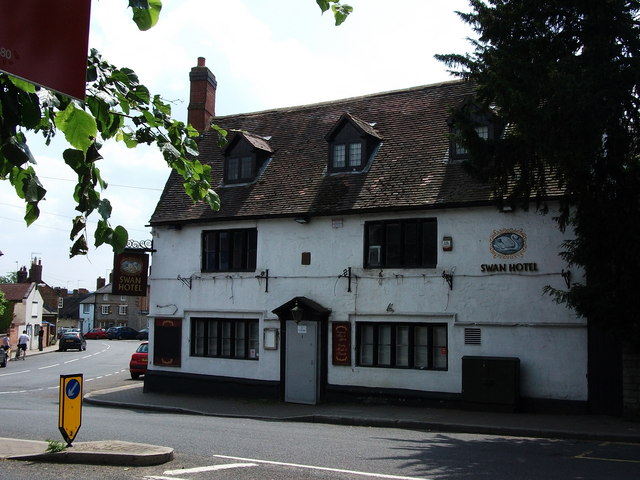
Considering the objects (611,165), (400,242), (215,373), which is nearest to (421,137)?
(400,242)

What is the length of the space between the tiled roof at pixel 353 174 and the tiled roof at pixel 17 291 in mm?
38186

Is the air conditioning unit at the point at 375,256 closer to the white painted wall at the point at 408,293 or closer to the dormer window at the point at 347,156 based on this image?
the white painted wall at the point at 408,293

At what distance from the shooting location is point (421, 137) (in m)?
20.4

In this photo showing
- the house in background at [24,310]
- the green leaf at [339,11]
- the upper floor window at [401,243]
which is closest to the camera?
the green leaf at [339,11]

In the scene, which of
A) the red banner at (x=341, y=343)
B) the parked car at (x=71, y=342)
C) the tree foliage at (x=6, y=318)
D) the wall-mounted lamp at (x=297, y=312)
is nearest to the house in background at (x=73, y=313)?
the tree foliage at (x=6, y=318)

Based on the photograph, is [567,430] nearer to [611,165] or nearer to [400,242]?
[611,165]

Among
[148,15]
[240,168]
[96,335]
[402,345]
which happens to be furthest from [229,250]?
[96,335]

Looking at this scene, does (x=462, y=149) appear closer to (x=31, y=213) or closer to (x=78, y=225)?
(x=78, y=225)

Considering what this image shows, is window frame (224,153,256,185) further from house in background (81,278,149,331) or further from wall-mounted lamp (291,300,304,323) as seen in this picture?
house in background (81,278,149,331)

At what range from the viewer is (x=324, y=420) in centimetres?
1639

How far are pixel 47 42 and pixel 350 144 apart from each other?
60.0 feet

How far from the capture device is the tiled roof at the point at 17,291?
56781 mm

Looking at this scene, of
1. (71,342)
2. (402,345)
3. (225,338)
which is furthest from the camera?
(71,342)

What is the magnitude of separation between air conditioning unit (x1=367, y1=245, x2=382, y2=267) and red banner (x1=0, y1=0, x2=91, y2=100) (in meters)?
16.2
